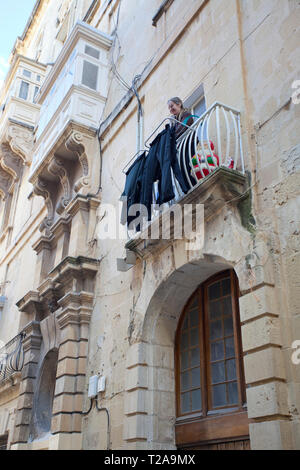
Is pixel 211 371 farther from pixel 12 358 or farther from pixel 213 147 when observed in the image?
pixel 12 358

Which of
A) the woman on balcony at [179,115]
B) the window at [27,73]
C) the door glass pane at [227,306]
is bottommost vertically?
the door glass pane at [227,306]

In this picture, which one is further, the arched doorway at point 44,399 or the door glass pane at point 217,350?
the arched doorway at point 44,399

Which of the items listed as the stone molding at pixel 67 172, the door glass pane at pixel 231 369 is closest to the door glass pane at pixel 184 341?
the door glass pane at pixel 231 369

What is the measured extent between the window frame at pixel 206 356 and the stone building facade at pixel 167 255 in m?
0.02

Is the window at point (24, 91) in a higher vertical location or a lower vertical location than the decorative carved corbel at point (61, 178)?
higher

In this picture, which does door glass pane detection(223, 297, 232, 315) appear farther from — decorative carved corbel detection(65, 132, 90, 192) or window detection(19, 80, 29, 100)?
window detection(19, 80, 29, 100)

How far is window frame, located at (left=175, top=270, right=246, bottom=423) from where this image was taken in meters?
5.46

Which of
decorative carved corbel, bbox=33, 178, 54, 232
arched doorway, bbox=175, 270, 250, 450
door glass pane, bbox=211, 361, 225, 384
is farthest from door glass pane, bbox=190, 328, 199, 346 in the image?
decorative carved corbel, bbox=33, 178, 54, 232

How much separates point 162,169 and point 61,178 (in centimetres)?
577

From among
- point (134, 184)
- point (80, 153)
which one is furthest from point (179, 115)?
point (80, 153)

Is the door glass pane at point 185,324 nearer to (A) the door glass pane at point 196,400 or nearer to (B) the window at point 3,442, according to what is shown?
(A) the door glass pane at point 196,400

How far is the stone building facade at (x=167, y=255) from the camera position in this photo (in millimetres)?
4949

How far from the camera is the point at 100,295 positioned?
8.66 meters
